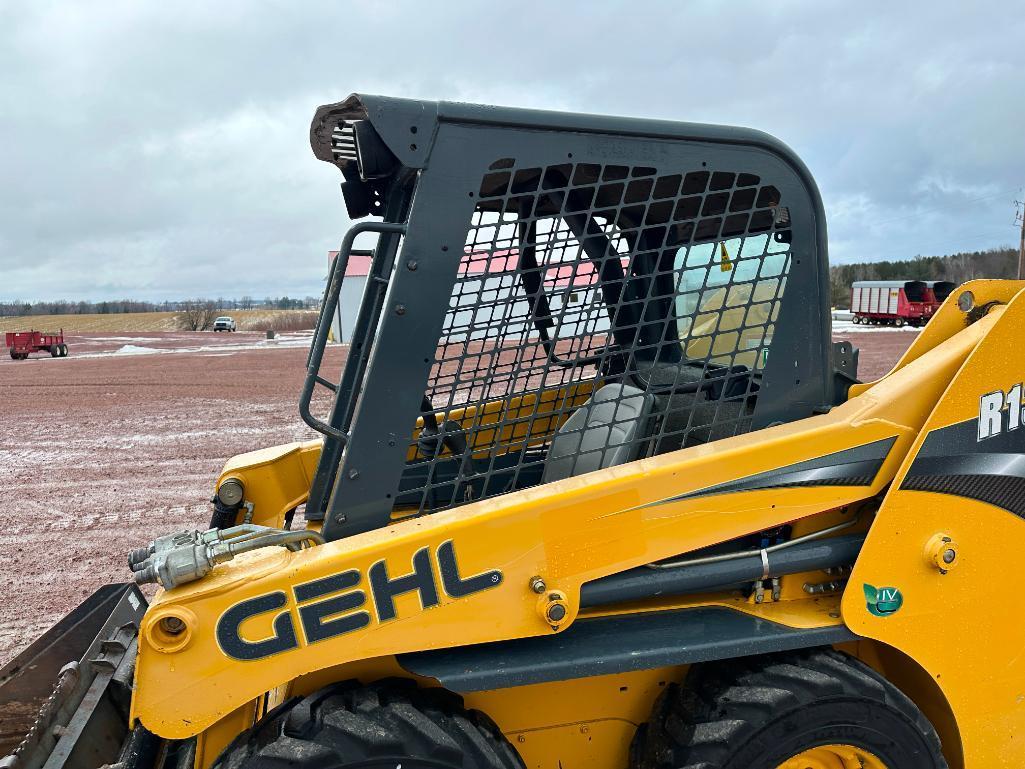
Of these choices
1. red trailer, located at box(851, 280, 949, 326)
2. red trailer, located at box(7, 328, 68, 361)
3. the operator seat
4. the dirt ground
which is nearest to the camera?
the operator seat

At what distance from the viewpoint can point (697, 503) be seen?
2.16m

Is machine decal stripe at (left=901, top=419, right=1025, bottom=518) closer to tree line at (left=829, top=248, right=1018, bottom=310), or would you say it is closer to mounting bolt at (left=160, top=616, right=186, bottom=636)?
mounting bolt at (left=160, top=616, right=186, bottom=636)

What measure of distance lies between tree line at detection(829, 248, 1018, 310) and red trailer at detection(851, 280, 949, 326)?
17.6ft

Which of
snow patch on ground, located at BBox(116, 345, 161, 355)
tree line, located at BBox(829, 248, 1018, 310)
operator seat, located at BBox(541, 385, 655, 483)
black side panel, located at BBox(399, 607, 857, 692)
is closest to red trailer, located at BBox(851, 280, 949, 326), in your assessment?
tree line, located at BBox(829, 248, 1018, 310)

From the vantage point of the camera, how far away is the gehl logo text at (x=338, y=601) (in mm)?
1907

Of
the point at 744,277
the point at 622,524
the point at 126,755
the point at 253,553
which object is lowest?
the point at 126,755

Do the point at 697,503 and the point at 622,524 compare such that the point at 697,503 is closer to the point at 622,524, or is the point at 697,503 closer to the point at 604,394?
the point at 622,524

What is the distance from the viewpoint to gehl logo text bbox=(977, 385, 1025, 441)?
2.27 m

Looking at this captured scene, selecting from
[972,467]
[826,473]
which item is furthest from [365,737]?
[972,467]

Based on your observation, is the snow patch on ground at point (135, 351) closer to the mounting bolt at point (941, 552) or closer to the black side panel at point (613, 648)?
the black side panel at point (613, 648)

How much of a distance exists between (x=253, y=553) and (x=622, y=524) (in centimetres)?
111

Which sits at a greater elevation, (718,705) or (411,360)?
(411,360)

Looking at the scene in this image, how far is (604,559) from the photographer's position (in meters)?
2.12

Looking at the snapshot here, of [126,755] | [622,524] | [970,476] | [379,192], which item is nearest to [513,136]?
[379,192]
